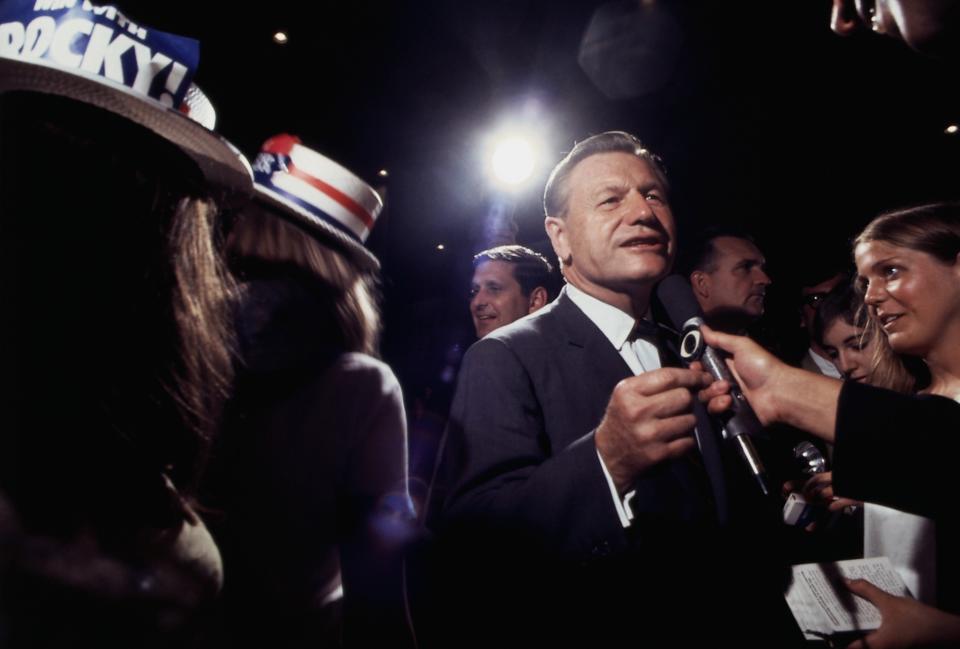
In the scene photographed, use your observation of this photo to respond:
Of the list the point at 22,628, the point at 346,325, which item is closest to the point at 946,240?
the point at 346,325

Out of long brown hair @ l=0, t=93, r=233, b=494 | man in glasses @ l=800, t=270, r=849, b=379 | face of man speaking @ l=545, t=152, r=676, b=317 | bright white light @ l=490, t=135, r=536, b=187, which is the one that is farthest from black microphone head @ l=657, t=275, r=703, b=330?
bright white light @ l=490, t=135, r=536, b=187

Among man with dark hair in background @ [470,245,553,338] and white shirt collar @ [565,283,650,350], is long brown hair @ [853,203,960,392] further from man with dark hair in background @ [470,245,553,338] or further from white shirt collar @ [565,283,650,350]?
man with dark hair in background @ [470,245,553,338]

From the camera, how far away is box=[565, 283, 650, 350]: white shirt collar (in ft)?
5.93

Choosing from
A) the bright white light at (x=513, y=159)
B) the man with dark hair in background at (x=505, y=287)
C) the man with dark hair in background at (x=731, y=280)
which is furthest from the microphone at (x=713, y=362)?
the bright white light at (x=513, y=159)

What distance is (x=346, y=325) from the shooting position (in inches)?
66.7

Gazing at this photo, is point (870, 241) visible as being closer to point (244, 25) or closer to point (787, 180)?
point (787, 180)

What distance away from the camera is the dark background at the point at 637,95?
4.41 meters

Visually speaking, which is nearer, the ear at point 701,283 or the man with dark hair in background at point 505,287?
the ear at point 701,283

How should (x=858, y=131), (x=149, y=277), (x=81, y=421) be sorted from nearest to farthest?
(x=81, y=421) < (x=149, y=277) < (x=858, y=131)

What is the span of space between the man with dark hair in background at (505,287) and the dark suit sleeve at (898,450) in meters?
A: 3.16

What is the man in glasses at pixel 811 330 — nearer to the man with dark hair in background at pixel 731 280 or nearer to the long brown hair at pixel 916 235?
the man with dark hair in background at pixel 731 280

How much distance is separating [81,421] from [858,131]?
6816 millimetres

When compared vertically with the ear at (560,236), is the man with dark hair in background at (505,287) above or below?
below

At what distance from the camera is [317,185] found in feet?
6.32
